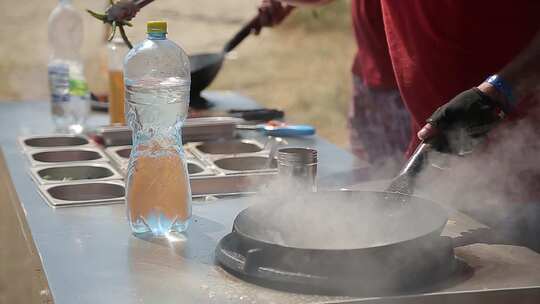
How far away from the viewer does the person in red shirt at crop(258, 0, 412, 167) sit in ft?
11.1

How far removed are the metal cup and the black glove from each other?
11.0 inches

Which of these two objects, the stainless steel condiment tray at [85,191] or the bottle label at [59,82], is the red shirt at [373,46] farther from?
the stainless steel condiment tray at [85,191]

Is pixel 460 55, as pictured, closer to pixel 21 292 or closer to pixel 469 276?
pixel 469 276

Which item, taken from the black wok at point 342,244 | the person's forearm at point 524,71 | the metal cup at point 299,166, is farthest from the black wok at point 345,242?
the person's forearm at point 524,71

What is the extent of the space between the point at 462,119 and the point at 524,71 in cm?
22

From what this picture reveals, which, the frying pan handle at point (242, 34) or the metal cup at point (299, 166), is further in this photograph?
the frying pan handle at point (242, 34)

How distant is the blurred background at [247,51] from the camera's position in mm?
8031

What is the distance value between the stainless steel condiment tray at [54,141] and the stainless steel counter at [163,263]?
577 millimetres

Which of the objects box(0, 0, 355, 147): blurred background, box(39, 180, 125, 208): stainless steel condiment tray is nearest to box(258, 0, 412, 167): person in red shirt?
box(39, 180, 125, 208): stainless steel condiment tray

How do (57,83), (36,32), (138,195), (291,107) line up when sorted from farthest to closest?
(36,32) < (291,107) < (57,83) < (138,195)

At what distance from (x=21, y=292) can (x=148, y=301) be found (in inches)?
31.0

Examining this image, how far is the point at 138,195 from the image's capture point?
73.7 inches

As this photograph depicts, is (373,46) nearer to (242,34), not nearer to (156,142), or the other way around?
(242,34)

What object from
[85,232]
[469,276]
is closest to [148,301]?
[85,232]
